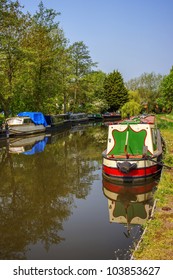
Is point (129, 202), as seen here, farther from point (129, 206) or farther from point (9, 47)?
point (9, 47)

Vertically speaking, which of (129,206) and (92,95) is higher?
(92,95)

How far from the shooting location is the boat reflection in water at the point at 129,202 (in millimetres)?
11012

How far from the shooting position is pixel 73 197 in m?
13.9

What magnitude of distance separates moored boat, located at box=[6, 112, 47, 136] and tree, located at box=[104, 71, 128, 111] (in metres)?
39.0

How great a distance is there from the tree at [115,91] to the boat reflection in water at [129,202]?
65.1m

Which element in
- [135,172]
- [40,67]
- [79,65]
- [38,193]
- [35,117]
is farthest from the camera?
[79,65]

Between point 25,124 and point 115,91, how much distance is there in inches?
1757

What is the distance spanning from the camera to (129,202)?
12820 millimetres

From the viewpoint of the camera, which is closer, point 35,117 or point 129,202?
point 129,202

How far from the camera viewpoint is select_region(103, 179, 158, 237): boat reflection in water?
1101 centimetres

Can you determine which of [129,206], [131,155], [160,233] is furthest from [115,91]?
[160,233]

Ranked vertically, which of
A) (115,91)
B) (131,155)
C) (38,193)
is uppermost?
(115,91)
